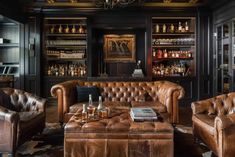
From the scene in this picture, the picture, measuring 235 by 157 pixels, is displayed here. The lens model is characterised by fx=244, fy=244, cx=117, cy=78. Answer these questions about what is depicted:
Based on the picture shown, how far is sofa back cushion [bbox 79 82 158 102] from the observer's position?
523 centimetres

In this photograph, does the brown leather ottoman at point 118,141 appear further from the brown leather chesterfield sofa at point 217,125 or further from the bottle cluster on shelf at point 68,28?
the bottle cluster on shelf at point 68,28

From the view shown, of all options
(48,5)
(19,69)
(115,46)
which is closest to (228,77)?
(115,46)


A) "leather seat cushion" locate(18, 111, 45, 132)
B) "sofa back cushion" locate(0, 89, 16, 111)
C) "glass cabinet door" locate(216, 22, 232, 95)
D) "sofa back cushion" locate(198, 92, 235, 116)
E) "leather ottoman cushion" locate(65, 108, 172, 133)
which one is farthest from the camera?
"glass cabinet door" locate(216, 22, 232, 95)

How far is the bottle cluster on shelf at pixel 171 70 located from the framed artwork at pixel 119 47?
2.52 ft

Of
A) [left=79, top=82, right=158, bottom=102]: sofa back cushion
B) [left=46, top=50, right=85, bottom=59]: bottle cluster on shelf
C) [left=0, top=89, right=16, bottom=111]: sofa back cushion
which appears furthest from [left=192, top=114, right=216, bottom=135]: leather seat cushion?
[left=46, top=50, right=85, bottom=59]: bottle cluster on shelf

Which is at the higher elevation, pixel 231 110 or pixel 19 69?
pixel 19 69

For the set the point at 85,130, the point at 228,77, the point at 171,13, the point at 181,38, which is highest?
the point at 171,13

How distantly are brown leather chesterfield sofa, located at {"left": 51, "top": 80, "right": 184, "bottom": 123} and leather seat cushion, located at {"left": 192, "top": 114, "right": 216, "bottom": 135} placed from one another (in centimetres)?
105

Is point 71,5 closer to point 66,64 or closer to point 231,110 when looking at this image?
point 66,64

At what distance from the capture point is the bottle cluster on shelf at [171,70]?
7379 millimetres

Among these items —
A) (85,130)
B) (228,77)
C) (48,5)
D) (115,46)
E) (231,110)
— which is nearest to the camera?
(85,130)

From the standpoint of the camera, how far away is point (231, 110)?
3.56m

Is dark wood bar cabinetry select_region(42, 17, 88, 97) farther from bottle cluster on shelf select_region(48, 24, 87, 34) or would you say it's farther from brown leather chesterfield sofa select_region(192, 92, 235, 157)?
brown leather chesterfield sofa select_region(192, 92, 235, 157)

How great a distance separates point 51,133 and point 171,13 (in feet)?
15.9
